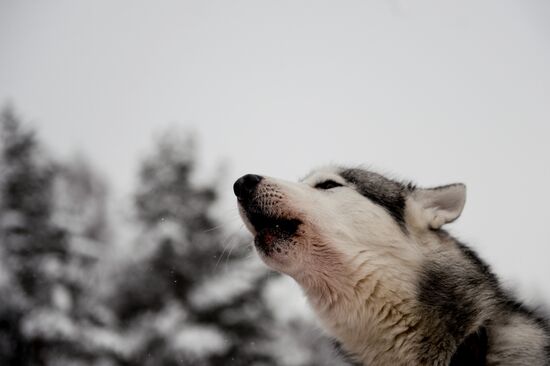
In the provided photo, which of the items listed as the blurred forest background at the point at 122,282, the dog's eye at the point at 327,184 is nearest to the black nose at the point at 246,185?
the dog's eye at the point at 327,184

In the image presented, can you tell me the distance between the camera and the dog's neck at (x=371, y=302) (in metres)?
3.00

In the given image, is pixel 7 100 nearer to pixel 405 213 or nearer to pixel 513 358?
pixel 405 213

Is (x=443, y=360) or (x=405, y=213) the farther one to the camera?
(x=405, y=213)

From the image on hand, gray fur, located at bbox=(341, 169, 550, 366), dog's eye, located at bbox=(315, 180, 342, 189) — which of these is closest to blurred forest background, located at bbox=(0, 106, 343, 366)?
dog's eye, located at bbox=(315, 180, 342, 189)

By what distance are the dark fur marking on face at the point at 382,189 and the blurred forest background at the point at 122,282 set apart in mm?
6487

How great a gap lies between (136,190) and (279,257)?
10226mm

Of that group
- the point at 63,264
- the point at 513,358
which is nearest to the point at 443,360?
the point at 513,358

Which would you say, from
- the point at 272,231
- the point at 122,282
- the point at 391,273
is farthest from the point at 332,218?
the point at 122,282

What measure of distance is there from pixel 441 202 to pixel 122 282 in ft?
31.8

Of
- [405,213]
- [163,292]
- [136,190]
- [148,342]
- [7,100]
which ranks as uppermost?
[405,213]

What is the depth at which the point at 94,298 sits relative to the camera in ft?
36.1

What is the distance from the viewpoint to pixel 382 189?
12.9 feet

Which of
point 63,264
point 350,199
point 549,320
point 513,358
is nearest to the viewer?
point 513,358

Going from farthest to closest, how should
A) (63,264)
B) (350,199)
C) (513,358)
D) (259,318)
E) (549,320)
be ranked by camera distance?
1. (259,318)
2. (63,264)
3. (350,199)
4. (549,320)
5. (513,358)
